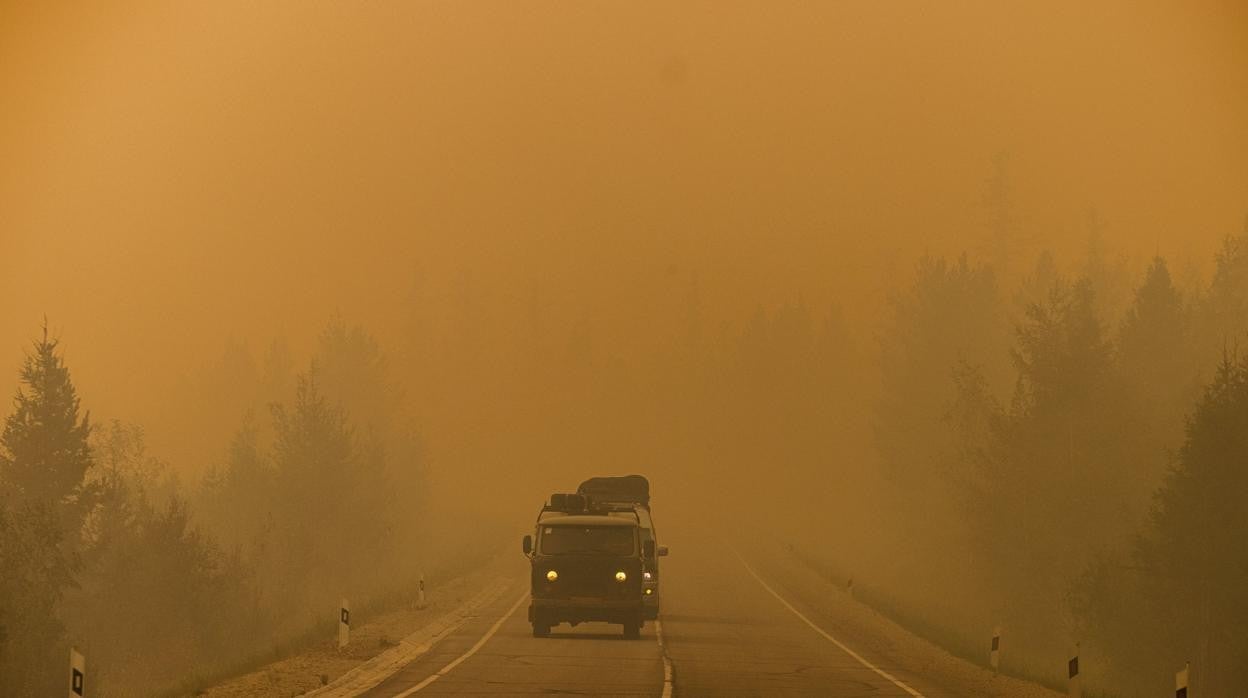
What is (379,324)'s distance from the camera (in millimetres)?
188000

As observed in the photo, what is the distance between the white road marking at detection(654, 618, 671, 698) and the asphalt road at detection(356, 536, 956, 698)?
5 cm

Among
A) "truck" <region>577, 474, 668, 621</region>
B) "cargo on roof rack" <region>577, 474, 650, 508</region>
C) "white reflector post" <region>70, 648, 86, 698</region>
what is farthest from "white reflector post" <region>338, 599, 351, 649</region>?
"cargo on roof rack" <region>577, 474, 650, 508</region>

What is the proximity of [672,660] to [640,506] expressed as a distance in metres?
14.9

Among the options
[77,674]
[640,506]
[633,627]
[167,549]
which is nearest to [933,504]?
[640,506]

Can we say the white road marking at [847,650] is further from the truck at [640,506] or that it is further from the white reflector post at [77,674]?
the white reflector post at [77,674]

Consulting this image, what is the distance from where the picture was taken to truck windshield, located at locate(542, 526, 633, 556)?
1348 inches

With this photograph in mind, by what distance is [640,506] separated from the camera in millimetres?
44531

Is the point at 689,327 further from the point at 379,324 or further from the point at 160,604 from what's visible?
the point at 160,604

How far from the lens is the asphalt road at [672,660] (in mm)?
24562

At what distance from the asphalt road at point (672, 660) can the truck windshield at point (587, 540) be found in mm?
2087

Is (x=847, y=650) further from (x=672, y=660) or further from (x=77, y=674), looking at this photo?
(x=77, y=674)

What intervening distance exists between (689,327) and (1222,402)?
→ 145m

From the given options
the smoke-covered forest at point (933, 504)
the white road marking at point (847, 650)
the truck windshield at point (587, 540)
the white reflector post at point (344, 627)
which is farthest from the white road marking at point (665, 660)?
the smoke-covered forest at point (933, 504)

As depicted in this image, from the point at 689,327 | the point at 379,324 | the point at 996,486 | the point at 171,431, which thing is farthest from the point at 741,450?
the point at 996,486
